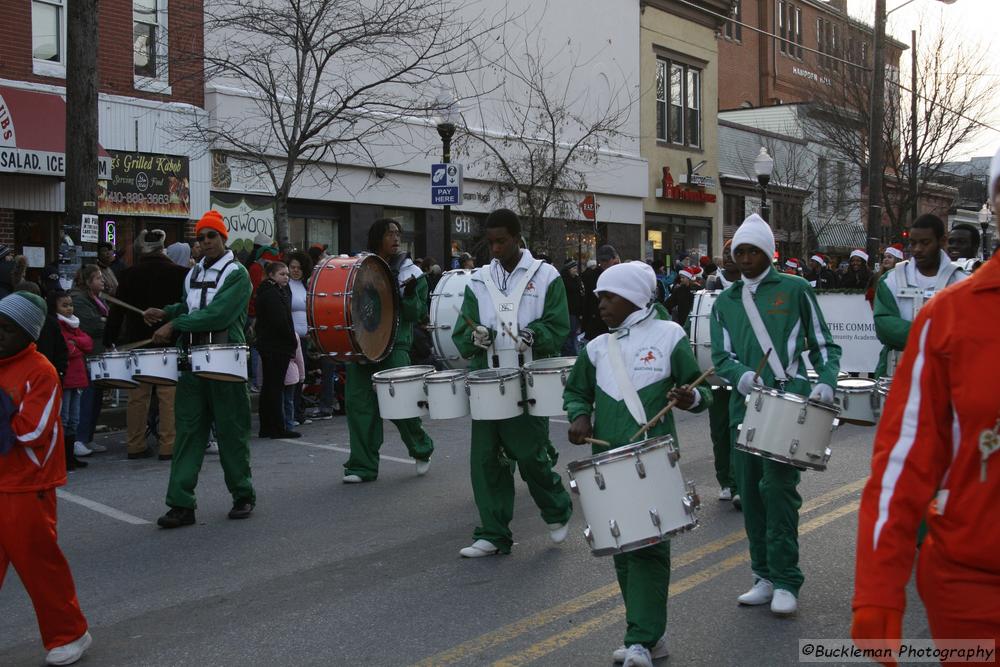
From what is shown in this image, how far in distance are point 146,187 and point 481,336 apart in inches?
501

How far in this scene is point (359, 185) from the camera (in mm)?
22891

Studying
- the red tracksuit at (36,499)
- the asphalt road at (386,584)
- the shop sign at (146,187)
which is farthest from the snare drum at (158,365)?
the shop sign at (146,187)

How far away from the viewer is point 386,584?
675cm

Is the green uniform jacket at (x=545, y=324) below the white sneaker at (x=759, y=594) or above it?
above

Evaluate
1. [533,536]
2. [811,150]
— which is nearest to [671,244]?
[811,150]

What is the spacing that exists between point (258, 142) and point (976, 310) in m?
18.8

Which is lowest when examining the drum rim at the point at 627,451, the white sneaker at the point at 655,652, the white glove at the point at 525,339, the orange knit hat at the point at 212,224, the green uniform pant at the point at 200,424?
the white sneaker at the point at 655,652

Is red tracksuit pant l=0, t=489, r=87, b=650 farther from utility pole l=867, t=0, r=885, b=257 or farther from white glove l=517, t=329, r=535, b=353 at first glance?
utility pole l=867, t=0, r=885, b=257

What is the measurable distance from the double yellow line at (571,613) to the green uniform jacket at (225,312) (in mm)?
3421

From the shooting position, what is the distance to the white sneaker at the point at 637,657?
5.00m

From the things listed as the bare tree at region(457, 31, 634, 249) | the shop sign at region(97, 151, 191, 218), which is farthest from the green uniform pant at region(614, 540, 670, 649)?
the bare tree at region(457, 31, 634, 249)

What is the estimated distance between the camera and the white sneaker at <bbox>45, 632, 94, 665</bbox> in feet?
17.7

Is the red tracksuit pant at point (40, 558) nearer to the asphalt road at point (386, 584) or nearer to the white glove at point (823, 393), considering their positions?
the asphalt road at point (386, 584)

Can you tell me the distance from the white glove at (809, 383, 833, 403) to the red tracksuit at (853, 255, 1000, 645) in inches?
122
